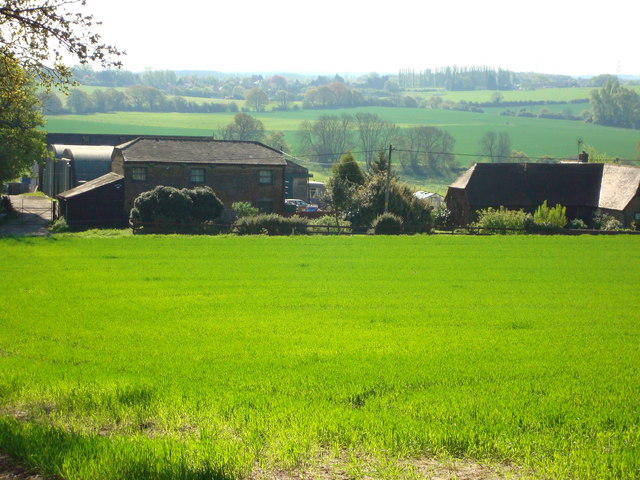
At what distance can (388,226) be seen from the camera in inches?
1882

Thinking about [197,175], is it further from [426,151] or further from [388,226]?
[426,151]

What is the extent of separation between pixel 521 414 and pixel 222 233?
38314 millimetres

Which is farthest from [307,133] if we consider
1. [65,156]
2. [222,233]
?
[222,233]

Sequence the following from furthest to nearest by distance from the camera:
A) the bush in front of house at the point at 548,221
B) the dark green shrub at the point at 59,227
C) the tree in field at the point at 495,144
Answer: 1. the tree in field at the point at 495,144
2. the dark green shrub at the point at 59,227
3. the bush in front of house at the point at 548,221

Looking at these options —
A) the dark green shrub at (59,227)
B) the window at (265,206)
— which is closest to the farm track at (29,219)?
the dark green shrub at (59,227)

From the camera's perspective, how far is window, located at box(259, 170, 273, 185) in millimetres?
58844

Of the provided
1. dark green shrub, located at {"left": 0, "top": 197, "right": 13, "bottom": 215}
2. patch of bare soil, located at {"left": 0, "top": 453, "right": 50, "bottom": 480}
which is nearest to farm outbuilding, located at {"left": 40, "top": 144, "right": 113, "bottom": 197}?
dark green shrub, located at {"left": 0, "top": 197, "right": 13, "bottom": 215}

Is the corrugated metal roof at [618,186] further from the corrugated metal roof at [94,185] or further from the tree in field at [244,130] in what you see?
the tree in field at [244,130]

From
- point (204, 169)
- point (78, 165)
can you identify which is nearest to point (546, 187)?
point (204, 169)

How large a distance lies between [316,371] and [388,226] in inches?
1398

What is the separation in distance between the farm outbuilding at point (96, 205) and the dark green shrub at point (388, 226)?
19.7m

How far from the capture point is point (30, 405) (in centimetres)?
1039

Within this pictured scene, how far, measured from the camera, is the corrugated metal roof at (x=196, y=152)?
5699cm

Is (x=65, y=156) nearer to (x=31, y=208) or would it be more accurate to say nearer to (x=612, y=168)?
(x=31, y=208)
